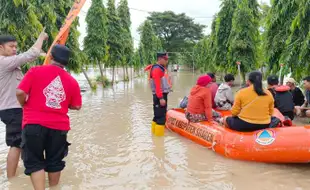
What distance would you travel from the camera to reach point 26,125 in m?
3.62

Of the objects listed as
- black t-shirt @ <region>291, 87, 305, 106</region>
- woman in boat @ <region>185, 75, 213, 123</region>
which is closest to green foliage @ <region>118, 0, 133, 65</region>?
black t-shirt @ <region>291, 87, 305, 106</region>

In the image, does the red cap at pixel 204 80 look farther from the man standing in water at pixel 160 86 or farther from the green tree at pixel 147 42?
the green tree at pixel 147 42

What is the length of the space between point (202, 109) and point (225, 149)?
129 cm

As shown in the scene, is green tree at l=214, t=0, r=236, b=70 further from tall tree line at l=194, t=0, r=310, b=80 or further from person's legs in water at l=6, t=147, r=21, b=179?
person's legs in water at l=6, t=147, r=21, b=179

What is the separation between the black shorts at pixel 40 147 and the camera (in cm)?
361

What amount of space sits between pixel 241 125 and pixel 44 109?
350cm

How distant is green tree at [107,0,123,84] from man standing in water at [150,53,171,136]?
1719 cm

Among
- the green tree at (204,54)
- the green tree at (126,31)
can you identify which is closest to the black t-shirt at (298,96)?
the green tree at (126,31)

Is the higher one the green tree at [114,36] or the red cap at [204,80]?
the green tree at [114,36]

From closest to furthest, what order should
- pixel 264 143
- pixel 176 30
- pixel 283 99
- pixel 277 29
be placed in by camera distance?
1. pixel 264 143
2. pixel 283 99
3. pixel 277 29
4. pixel 176 30

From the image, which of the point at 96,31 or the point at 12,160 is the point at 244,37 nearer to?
the point at 96,31

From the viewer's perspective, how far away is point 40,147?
12.1ft

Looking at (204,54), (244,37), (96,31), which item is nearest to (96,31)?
(96,31)

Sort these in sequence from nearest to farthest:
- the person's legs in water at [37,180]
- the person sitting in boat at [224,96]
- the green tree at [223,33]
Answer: the person's legs in water at [37,180]
the person sitting in boat at [224,96]
the green tree at [223,33]
